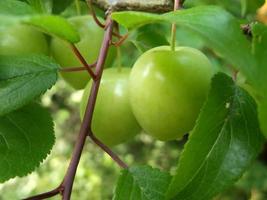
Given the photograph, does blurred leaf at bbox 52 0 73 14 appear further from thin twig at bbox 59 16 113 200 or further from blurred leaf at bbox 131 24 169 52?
thin twig at bbox 59 16 113 200

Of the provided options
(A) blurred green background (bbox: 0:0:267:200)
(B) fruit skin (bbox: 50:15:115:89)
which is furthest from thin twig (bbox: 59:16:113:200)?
(A) blurred green background (bbox: 0:0:267:200)

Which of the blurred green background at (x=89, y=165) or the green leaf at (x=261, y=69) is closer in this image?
the green leaf at (x=261, y=69)

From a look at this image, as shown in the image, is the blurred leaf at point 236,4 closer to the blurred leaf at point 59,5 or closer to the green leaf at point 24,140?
the blurred leaf at point 59,5

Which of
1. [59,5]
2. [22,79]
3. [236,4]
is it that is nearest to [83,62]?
[22,79]

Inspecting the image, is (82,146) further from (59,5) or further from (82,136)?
(59,5)

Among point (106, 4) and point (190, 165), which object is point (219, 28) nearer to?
point (190, 165)

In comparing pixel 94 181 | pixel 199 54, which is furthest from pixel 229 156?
pixel 94 181

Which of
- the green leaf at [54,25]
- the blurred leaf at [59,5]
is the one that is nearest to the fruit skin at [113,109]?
the green leaf at [54,25]
